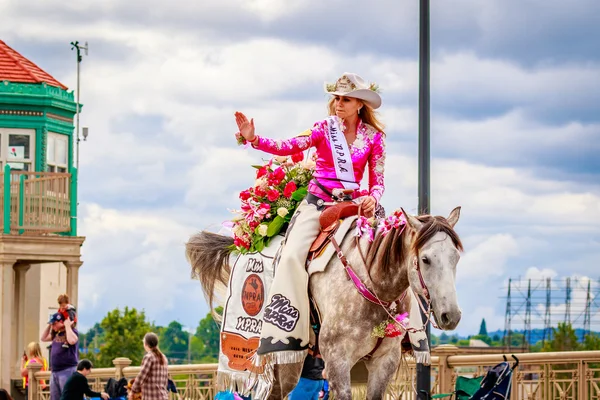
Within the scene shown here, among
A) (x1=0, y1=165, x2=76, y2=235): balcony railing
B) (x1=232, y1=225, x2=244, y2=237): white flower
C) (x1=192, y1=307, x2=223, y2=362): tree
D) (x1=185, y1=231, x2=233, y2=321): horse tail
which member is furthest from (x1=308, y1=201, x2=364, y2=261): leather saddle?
(x1=192, y1=307, x2=223, y2=362): tree

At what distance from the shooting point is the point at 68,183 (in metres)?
32.5

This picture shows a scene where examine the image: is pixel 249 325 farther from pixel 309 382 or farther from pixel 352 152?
pixel 352 152

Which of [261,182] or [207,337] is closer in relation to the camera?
[261,182]

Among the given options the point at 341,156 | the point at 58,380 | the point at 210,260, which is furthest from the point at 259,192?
the point at 58,380

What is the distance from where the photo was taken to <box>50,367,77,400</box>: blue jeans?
1755cm

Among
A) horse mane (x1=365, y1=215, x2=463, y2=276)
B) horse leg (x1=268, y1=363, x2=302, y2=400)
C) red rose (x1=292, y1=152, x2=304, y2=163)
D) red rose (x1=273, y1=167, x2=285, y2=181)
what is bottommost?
horse leg (x1=268, y1=363, x2=302, y2=400)

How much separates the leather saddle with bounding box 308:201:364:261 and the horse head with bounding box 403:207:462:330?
1090mm

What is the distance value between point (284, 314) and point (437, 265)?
1690 millimetres

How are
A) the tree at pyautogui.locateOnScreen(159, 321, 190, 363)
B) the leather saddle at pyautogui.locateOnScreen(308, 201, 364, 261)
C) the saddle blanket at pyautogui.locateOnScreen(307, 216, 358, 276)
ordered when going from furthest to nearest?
the tree at pyautogui.locateOnScreen(159, 321, 190, 363) < the leather saddle at pyautogui.locateOnScreen(308, 201, 364, 261) < the saddle blanket at pyautogui.locateOnScreen(307, 216, 358, 276)

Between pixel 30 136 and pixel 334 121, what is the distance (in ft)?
81.7

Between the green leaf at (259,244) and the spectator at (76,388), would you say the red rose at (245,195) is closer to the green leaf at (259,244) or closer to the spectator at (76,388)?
the green leaf at (259,244)

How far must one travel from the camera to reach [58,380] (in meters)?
17.6

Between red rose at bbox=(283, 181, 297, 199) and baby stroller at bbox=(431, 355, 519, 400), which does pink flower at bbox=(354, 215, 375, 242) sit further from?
baby stroller at bbox=(431, 355, 519, 400)

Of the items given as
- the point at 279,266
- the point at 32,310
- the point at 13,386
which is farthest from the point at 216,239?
the point at 32,310
